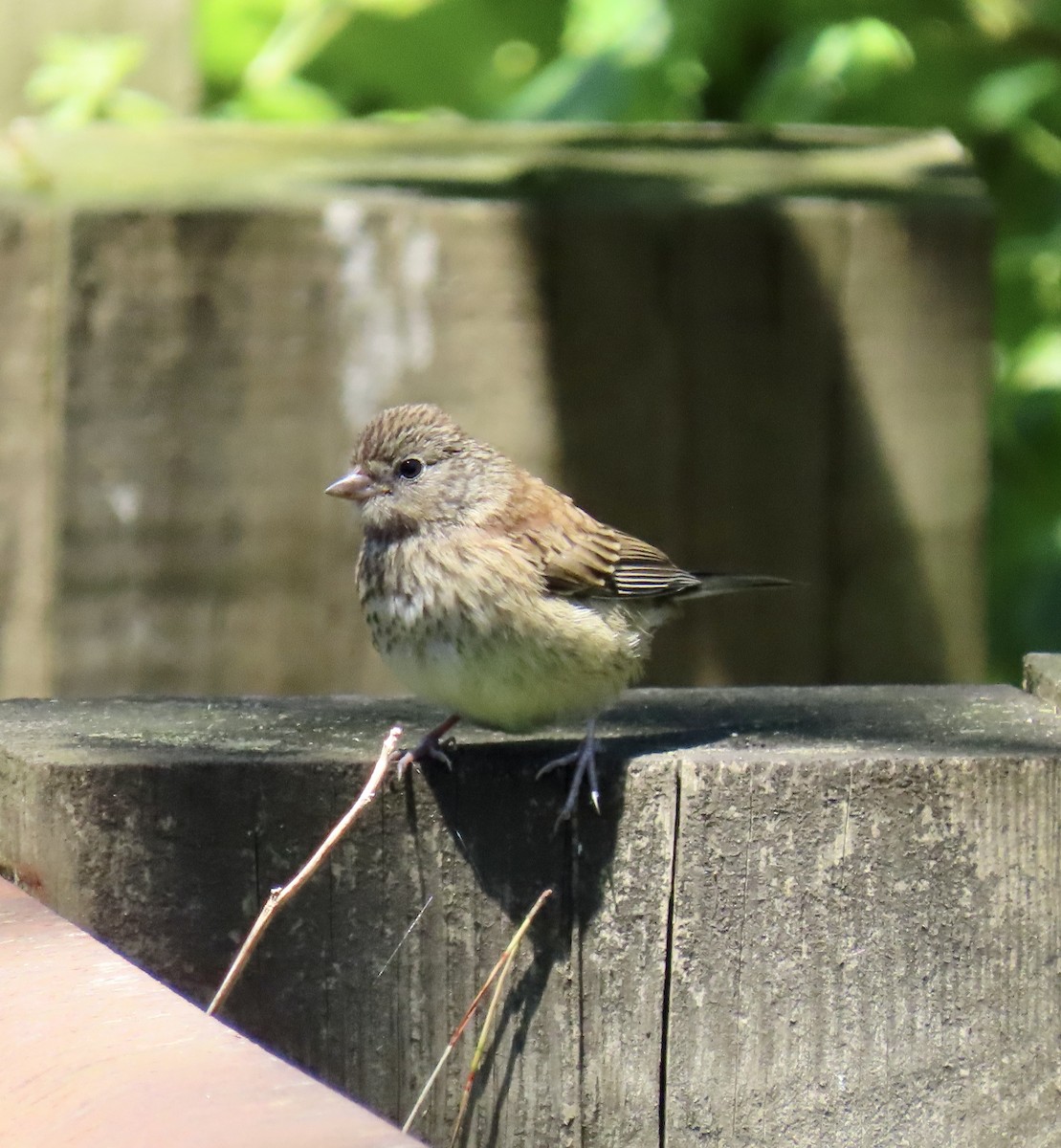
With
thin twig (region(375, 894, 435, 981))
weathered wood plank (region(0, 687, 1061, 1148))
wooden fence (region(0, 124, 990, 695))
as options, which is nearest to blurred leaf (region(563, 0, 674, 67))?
wooden fence (region(0, 124, 990, 695))

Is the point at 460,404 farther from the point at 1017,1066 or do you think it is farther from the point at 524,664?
the point at 1017,1066

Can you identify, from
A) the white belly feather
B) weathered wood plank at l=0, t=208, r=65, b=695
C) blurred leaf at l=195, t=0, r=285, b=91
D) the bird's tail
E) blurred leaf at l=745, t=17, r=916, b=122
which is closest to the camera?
the white belly feather

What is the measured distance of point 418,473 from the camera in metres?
3.21

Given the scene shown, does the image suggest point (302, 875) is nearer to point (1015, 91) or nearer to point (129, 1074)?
point (129, 1074)

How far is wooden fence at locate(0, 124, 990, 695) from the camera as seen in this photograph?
13.2 feet

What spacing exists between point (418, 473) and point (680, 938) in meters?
1.21

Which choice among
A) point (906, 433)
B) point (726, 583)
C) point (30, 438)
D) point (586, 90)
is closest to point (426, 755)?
point (726, 583)

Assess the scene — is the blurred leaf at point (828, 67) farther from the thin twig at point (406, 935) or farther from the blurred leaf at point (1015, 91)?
the thin twig at point (406, 935)

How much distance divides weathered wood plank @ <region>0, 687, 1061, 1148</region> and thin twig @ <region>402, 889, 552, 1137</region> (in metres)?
0.02

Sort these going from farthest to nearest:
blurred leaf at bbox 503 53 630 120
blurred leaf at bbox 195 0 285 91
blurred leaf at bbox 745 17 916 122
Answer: blurred leaf at bbox 195 0 285 91
blurred leaf at bbox 503 53 630 120
blurred leaf at bbox 745 17 916 122

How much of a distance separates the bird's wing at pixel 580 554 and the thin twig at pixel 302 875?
2.63 ft

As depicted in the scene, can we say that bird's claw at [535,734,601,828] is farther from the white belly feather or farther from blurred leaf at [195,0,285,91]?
blurred leaf at [195,0,285,91]

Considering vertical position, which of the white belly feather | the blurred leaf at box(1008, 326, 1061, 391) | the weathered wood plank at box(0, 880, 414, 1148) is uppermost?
the blurred leaf at box(1008, 326, 1061, 391)

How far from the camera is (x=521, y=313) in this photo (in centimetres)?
416
